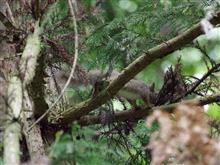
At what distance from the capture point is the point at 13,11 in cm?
222

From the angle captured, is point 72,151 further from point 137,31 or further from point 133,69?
point 137,31

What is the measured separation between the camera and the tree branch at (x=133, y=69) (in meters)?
2.02

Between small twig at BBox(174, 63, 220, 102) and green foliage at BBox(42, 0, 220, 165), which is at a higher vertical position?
green foliage at BBox(42, 0, 220, 165)

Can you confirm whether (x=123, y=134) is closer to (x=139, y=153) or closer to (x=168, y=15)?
(x=139, y=153)

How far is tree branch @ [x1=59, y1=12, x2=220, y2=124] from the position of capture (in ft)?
6.61

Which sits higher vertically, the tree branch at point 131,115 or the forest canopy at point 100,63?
the forest canopy at point 100,63

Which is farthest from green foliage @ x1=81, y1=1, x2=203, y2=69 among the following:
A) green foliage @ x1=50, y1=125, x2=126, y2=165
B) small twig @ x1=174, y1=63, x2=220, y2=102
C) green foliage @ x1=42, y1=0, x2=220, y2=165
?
green foliage @ x1=50, y1=125, x2=126, y2=165

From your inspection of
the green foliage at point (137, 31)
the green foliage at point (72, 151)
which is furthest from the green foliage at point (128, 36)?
the green foliage at point (72, 151)

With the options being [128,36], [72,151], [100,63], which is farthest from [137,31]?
[72,151]

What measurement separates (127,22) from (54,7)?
2.13 ft

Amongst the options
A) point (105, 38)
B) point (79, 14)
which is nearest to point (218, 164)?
point (79, 14)

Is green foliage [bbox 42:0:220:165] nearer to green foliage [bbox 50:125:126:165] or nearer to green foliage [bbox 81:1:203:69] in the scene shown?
green foliage [bbox 81:1:203:69]

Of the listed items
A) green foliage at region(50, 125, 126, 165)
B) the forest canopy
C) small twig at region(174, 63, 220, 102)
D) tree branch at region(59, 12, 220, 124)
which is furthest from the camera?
small twig at region(174, 63, 220, 102)

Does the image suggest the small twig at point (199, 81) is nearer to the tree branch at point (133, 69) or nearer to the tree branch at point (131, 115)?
the tree branch at point (131, 115)
